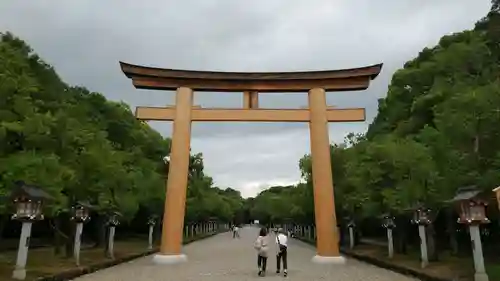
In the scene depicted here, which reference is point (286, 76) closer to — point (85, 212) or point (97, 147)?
point (97, 147)

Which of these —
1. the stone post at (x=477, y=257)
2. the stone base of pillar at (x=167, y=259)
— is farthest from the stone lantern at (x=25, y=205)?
the stone post at (x=477, y=257)

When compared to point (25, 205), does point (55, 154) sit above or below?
above

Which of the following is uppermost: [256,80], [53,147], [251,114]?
[256,80]

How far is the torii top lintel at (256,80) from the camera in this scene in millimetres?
22484

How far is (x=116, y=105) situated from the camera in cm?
3975

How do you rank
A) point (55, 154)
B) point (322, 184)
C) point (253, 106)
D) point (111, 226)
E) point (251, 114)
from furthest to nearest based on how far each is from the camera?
point (111, 226), point (253, 106), point (251, 114), point (322, 184), point (55, 154)

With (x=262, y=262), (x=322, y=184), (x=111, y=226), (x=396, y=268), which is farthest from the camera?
(x=111, y=226)

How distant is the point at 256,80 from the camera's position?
2275cm

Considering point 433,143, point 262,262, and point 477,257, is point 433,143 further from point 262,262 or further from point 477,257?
point 262,262

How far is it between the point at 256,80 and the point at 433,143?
8554 mm

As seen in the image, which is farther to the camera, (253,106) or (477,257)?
(253,106)

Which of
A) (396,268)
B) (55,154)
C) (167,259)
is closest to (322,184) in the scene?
(396,268)

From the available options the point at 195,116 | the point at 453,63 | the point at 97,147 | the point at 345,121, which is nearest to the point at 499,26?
the point at 453,63

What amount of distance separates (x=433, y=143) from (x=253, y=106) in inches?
332
